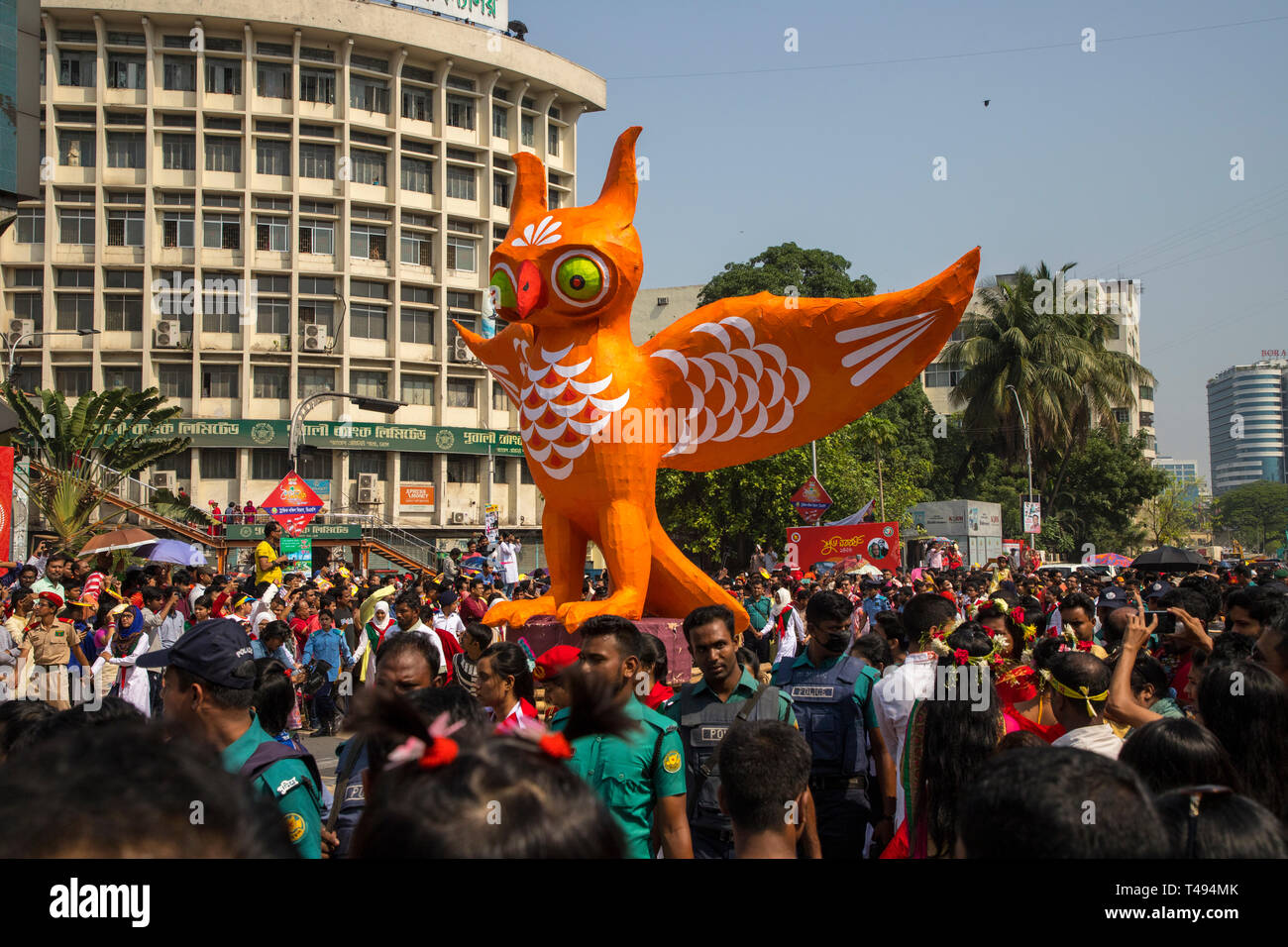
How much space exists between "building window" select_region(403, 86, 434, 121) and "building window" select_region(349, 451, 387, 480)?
490 inches

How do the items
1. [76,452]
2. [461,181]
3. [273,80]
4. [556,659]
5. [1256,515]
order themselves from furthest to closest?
[1256,515], [461,181], [273,80], [76,452], [556,659]

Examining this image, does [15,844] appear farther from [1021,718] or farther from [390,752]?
[1021,718]

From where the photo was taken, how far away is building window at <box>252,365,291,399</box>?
38062 mm

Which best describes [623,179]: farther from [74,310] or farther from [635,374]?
[74,310]

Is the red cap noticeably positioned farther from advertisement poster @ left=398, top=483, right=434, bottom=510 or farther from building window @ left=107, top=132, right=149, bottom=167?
building window @ left=107, top=132, right=149, bottom=167

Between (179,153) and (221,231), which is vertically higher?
(179,153)

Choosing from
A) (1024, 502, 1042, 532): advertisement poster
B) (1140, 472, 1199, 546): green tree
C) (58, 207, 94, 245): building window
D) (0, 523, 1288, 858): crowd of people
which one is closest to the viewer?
(0, 523, 1288, 858): crowd of people

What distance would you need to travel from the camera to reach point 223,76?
124ft

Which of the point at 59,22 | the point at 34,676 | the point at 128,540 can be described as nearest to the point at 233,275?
the point at 59,22

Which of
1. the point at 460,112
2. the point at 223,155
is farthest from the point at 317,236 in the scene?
the point at 460,112

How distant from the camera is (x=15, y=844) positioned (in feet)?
4.49

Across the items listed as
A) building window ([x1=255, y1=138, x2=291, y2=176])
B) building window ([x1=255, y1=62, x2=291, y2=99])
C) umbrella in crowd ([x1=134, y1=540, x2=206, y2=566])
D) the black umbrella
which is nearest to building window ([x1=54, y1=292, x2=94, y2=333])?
building window ([x1=255, y1=138, x2=291, y2=176])

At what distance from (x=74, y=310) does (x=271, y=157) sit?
28.3ft

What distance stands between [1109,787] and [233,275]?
39673 millimetres
